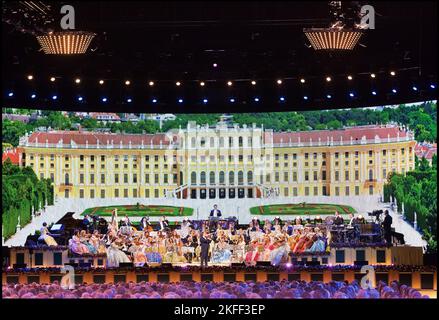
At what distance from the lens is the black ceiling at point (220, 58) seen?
17.0 meters

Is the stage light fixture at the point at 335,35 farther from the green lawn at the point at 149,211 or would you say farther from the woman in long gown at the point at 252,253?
the green lawn at the point at 149,211

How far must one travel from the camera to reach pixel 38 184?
25500mm

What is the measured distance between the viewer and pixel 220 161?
27.1 metres

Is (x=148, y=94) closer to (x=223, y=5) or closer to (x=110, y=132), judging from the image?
(x=110, y=132)

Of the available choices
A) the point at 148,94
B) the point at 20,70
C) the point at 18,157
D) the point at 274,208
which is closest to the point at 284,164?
the point at 274,208

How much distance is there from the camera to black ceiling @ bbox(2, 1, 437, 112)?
17.0 m

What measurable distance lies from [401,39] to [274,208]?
25.4ft

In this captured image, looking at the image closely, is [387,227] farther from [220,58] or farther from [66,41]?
[66,41]

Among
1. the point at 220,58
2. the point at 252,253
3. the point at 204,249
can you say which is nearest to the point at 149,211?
the point at 204,249

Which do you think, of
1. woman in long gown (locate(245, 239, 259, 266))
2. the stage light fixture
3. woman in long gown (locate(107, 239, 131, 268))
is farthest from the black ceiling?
woman in long gown (locate(107, 239, 131, 268))

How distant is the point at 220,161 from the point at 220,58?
6787 mm

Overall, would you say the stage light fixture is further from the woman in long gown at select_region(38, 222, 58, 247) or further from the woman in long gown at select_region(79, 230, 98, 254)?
the woman in long gown at select_region(38, 222, 58, 247)

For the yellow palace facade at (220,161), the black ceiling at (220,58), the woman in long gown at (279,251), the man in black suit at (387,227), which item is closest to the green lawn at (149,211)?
the yellow palace facade at (220,161)

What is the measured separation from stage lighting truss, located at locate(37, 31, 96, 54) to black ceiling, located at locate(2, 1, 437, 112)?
0.55m
